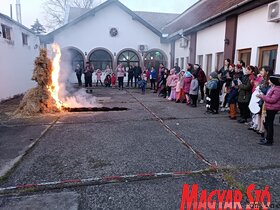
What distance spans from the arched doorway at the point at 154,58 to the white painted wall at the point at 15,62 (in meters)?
9.24

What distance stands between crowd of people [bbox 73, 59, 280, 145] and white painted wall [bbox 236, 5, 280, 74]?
102 centimetres

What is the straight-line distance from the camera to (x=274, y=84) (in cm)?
516

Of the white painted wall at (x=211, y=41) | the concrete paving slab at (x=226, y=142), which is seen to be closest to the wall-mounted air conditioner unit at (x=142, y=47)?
the white painted wall at (x=211, y=41)

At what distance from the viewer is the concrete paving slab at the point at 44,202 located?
2.99 meters

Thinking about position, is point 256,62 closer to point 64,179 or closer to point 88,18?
point 64,179

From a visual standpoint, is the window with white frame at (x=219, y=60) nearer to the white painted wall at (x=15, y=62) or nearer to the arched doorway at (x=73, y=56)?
the white painted wall at (x=15, y=62)

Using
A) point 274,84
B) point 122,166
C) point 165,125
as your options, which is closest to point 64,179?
point 122,166

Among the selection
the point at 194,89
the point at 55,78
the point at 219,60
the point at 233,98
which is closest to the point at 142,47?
the point at 219,60

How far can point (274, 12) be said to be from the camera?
25.8 feet

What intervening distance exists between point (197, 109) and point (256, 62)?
9.19ft

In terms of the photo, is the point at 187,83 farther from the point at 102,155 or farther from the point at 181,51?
the point at 181,51

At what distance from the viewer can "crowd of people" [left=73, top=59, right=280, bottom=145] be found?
17.1 ft

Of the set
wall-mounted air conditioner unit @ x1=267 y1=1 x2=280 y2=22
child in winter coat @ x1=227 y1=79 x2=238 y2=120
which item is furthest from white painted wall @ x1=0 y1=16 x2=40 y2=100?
wall-mounted air conditioner unit @ x1=267 y1=1 x2=280 y2=22

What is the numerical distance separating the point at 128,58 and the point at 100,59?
236 centimetres
